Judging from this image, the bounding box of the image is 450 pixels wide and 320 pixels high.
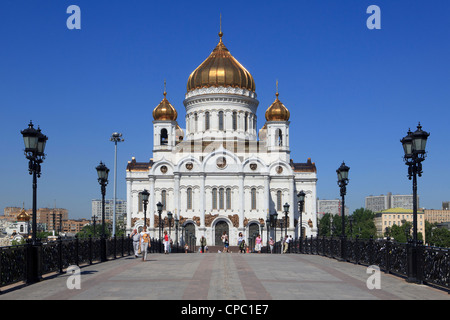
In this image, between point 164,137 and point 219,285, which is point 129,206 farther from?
point 219,285

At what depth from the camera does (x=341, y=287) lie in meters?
13.4

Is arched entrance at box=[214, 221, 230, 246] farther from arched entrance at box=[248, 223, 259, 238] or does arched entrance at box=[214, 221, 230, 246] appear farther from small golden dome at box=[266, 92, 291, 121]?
small golden dome at box=[266, 92, 291, 121]

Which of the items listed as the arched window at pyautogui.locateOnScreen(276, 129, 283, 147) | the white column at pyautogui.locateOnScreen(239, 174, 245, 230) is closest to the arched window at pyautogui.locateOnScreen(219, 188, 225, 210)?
the white column at pyautogui.locateOnScreen(239, 174, 245, 230)

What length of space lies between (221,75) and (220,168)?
12.0 m

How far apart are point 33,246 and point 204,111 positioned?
51550 millimetres

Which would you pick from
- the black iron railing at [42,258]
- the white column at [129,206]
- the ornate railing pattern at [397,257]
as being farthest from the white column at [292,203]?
the black iron railing at [42,258]

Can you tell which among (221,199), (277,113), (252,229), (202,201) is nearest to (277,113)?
(277,113)

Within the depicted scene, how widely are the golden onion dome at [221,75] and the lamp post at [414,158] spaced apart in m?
50.7

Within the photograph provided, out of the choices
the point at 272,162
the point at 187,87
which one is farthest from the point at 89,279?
the point at 187,87

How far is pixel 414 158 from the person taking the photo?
1556cm

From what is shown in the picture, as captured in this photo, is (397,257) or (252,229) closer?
(397,257)

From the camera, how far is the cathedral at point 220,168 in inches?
2370

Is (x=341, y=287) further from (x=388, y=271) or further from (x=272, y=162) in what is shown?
(x=272, y=162)

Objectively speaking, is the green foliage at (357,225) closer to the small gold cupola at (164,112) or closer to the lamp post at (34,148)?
the small gold cupola at (164,112)
